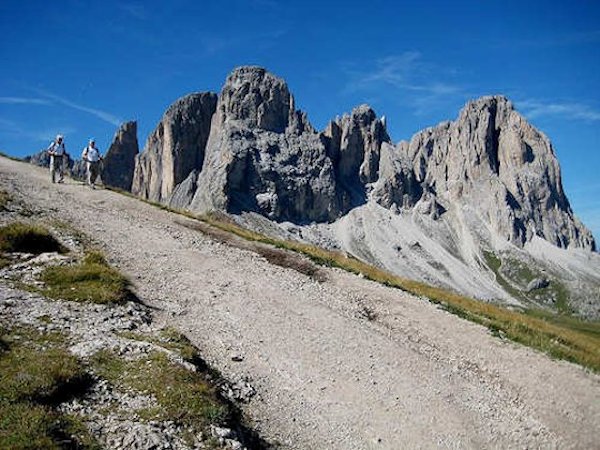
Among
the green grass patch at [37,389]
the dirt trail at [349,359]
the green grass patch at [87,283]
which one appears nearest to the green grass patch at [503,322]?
the dirt trail at [349,359]

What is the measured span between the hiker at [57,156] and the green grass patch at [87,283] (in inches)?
799

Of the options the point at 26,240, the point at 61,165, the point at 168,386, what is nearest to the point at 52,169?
the point at 61,165

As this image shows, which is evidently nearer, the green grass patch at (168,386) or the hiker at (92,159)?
the green grass patch at (168,386)

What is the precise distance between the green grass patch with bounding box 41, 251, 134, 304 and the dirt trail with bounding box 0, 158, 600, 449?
55.7 inches

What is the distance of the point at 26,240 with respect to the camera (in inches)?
910

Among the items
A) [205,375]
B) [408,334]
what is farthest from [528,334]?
[205,375]

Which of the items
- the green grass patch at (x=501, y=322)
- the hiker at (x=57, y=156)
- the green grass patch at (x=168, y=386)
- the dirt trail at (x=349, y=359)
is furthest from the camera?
the hiker at (x=57, y=156)

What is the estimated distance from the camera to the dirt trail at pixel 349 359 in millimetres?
16641

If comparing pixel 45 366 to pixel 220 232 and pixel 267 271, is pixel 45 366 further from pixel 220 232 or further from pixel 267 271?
pixel 220 232

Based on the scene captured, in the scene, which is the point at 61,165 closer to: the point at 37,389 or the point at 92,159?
the point at 92,159

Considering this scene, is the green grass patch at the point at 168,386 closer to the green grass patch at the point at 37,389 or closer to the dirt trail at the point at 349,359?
the green grass patch at the point at 37,389

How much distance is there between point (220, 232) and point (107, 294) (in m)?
16.8

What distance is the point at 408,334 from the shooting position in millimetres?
23953

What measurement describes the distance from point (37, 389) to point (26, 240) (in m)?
12.7
